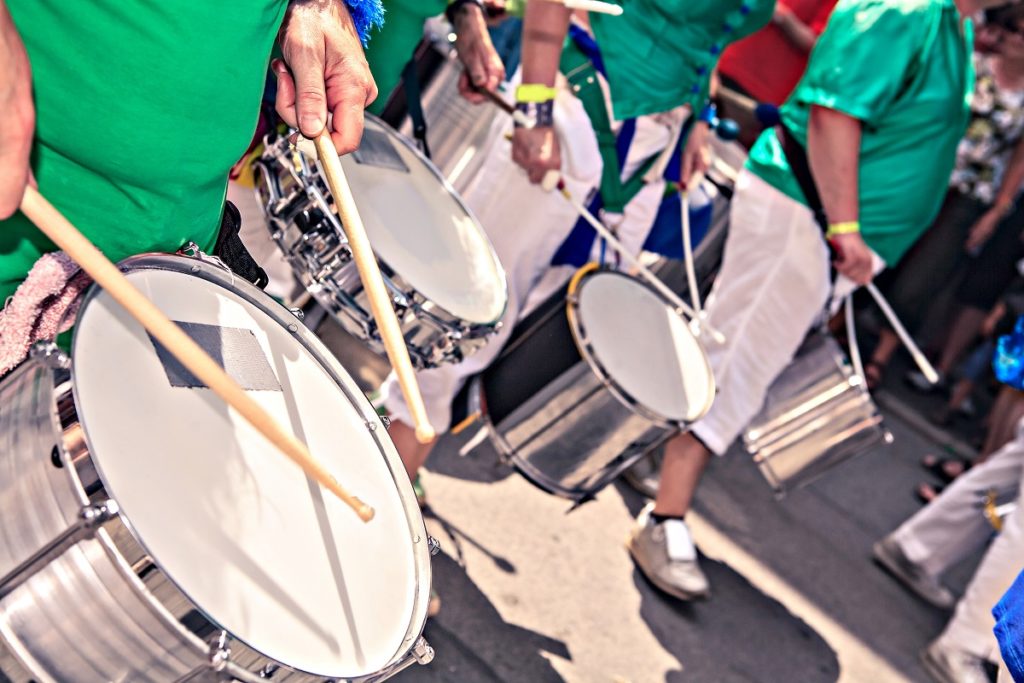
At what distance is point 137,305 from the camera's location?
903mm

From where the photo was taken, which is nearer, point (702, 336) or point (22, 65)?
point (22, 65)

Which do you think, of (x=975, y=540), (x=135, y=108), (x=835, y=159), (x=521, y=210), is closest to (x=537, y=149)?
(x=521, y=210)

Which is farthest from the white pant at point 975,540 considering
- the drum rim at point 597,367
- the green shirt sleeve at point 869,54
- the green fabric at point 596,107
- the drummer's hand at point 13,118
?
the drummer's hand at point 13,118

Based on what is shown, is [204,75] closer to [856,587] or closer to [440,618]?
[440,618]

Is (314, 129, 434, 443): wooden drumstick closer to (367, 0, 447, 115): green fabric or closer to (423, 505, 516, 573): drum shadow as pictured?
(367, 0, 447, 115): green fabric

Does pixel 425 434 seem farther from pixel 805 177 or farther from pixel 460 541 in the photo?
pixel 805 177

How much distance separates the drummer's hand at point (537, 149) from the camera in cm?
226

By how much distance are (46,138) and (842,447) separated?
226cm

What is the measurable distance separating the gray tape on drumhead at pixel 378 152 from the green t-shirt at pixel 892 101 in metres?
1.14

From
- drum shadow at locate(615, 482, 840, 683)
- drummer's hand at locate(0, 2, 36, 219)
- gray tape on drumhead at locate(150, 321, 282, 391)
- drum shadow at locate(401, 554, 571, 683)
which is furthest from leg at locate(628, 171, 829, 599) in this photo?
drummer's hand at locate(0, 2, 36, 219)

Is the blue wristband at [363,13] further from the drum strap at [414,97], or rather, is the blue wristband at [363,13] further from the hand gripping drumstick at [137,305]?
the drum strap at [414,97]

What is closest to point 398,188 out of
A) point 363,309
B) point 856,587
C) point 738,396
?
point 363,309

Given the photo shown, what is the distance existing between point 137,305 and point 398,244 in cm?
97

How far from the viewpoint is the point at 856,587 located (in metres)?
3.13
